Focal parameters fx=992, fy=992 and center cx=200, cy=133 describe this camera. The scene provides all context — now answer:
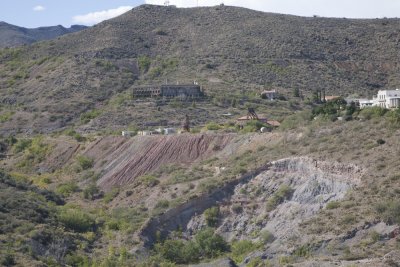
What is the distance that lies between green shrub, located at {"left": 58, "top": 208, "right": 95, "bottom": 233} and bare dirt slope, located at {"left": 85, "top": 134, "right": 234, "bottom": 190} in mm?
10421

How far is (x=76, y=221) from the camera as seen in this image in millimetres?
61500

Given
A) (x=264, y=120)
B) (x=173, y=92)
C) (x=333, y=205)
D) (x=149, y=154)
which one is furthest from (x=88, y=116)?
(x=333, y=205)

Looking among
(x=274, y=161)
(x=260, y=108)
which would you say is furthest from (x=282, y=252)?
(x=260, y=108)

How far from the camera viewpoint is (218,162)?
229ft

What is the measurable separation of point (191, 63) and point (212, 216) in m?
58.5

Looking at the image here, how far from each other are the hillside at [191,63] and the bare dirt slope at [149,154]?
15.1m

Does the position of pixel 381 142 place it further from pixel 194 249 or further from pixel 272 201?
pixel 194 249

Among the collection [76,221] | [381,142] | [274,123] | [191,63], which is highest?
[191,63]

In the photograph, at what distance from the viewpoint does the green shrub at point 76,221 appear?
60969 millimetres

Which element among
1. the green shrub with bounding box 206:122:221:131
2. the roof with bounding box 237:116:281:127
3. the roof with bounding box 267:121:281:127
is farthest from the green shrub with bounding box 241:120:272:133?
the green shrub with bounding box 206:122:221:131

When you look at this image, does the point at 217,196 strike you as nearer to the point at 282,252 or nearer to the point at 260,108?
the point at 282,252

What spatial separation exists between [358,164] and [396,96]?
3366 cm

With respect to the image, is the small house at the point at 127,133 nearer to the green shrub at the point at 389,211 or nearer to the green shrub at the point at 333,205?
the green shrub at the point at 333,205

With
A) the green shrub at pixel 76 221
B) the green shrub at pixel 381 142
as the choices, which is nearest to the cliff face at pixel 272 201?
the green shrub at pixel 381 142
